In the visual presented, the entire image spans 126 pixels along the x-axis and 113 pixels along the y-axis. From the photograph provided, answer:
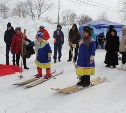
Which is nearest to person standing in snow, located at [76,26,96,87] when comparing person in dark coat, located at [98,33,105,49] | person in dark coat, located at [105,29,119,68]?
person in dark coat, located at [105,29,119,68]

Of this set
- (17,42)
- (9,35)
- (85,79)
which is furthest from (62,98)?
(9,35)

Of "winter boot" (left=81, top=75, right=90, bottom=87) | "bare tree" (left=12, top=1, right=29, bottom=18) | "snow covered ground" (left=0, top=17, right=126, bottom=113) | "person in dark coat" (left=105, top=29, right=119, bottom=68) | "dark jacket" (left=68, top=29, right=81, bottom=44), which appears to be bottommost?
"snow covered ground" (left=0, top=17, right=126, bottom=113)

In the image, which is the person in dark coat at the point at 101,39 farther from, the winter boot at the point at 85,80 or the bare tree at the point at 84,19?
the bare tree at the point at 84,19

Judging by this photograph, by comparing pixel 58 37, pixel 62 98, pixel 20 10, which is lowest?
pixel 62 98

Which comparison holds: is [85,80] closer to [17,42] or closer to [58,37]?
[17,42]

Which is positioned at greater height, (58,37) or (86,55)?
(58,37)

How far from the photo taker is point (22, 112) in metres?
5.95

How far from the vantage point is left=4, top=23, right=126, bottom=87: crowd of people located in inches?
305

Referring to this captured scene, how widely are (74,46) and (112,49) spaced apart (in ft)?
5.53

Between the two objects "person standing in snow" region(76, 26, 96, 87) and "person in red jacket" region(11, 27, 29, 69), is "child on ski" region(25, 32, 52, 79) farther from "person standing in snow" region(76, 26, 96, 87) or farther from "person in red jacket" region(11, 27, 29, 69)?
"person in red jacket" region(11, 27, 29, 69)

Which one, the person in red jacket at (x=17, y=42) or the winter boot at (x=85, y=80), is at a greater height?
the person in red jacket at (x=17, y=42)

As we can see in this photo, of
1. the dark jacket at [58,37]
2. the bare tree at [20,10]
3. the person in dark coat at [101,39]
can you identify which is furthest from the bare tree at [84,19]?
the dark jacket at [58,37]

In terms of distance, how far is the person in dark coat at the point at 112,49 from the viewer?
36.1ft

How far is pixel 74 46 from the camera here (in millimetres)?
12172
